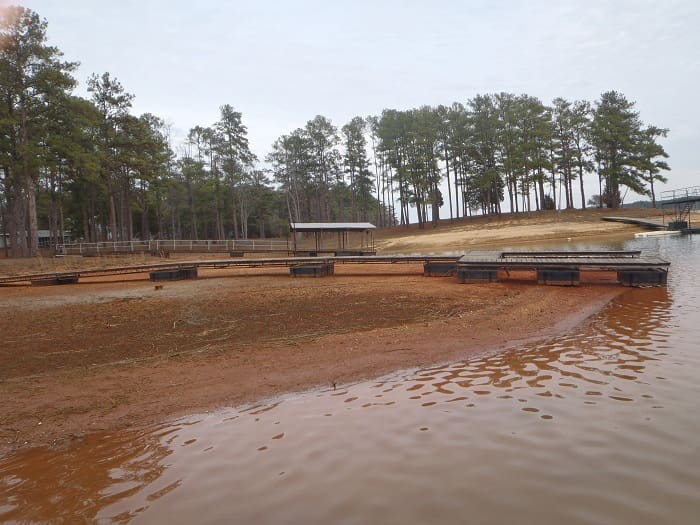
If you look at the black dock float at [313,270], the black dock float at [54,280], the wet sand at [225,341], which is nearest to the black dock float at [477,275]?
the wet sand at [225,341]

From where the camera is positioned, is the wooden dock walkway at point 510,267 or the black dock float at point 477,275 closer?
the wooden dock walkway at point 510,267

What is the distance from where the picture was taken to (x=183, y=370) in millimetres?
6035

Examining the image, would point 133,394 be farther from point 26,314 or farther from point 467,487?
point 26,314

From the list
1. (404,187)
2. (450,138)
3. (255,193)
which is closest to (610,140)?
(450,138)

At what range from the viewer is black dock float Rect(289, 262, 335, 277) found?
17531 millimetres

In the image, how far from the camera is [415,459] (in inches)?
128

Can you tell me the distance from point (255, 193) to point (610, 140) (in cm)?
4836

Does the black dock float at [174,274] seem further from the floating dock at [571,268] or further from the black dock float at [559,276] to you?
the black dock float at [559,276]

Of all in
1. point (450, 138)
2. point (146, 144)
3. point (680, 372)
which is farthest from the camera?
point (450, 138)

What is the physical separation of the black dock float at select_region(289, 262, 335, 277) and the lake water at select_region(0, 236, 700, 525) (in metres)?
12.6

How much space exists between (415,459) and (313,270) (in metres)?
14.5

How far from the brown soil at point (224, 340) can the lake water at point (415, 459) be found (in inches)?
27.0

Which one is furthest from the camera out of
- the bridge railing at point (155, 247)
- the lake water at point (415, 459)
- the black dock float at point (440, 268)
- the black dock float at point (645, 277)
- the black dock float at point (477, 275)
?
the bridge railing at point (155, 247)

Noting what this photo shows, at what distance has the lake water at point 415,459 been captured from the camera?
2660mm
